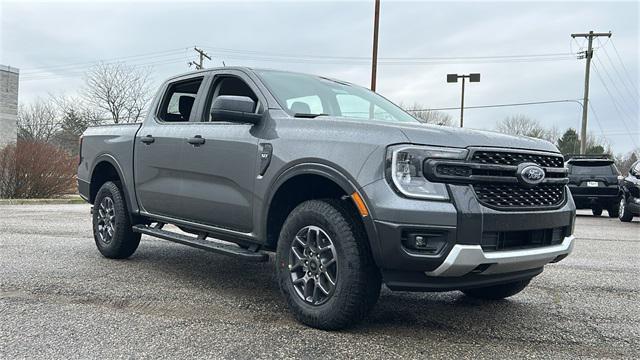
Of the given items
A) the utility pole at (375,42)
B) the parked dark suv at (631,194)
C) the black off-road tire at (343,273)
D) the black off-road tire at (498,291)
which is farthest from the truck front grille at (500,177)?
the utility pole at (375,42)

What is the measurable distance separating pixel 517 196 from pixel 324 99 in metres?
1.86

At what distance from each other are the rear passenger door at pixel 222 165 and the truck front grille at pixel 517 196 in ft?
5.53

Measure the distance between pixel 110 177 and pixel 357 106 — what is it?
322 cm

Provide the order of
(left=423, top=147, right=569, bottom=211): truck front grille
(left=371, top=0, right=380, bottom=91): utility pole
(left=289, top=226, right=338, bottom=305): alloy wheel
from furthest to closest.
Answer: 1. (left=371, top=0, right=380, bottom=91): utility pole
2. (left=289, top=226, right=338, bottom=305): alloy wheel
3. (left=423, top=147, right=569, bottom=211): truck front grille

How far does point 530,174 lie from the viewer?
3.33 m

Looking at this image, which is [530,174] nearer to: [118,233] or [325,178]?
Answer: [325,178]

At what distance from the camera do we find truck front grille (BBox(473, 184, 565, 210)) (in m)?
3.19

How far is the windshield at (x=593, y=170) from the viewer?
14.1 m

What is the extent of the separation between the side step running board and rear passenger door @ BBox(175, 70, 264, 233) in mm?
163

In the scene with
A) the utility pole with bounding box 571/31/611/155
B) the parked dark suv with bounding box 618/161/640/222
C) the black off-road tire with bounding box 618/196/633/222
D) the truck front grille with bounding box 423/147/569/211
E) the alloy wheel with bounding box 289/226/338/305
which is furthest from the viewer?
the utility pole with bounding box 571/31/611/155

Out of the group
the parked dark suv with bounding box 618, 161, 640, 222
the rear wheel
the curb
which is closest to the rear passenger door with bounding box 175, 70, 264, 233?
the parked dark suv with bounding box 618, 161, 640, 222

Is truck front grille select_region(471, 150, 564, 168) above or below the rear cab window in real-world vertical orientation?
below

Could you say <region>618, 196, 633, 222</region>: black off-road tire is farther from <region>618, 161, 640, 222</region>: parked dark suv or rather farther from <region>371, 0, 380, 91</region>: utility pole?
<region>371, 0, 380, 91</region>: utility pole

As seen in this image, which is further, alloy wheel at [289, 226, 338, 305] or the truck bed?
the truck bed
